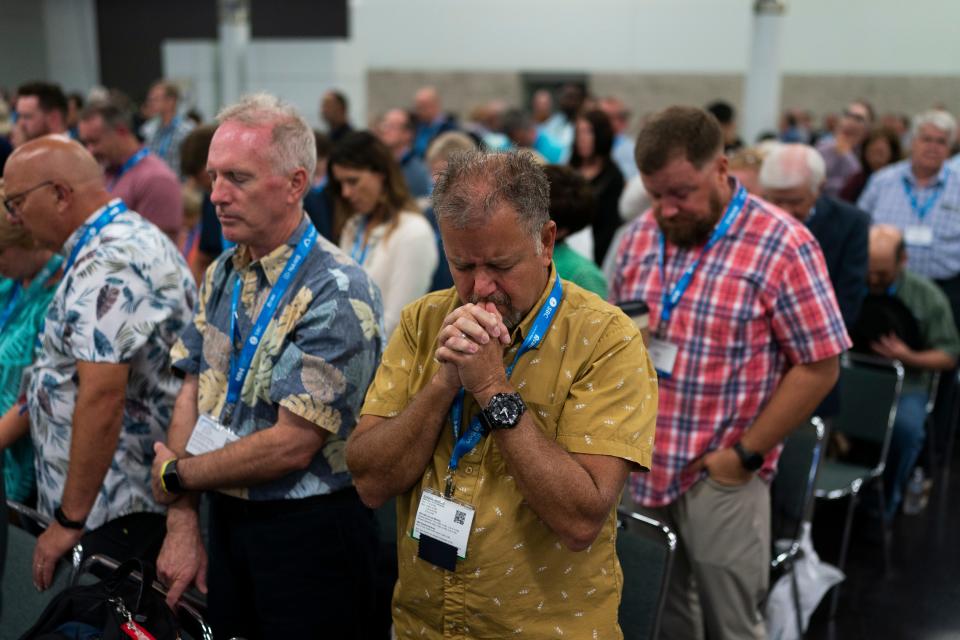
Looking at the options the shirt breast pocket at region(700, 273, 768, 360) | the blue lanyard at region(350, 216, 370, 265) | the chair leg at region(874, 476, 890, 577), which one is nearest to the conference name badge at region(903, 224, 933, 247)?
the chair leg at region(874, 476, 890, 577)

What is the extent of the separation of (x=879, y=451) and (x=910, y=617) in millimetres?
670

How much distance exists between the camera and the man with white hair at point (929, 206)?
5.02 m

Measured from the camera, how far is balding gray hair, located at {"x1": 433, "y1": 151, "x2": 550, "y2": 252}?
1379mm

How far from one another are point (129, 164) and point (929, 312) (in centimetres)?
395

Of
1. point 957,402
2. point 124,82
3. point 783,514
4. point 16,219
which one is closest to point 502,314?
point 16,219

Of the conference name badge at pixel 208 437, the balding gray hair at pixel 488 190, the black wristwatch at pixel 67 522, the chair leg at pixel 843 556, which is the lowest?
the chair leg at pixel 843 556

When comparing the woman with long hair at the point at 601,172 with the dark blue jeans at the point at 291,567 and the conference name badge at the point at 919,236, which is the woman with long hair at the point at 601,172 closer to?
the conference name badge at the point at 919,236

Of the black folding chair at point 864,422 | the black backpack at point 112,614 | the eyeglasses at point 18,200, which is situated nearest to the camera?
the black backpack at point 112,614

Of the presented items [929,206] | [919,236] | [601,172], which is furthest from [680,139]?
[929,206]

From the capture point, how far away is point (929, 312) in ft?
13.3

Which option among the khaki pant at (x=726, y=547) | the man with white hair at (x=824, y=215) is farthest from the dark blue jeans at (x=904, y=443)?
the khaki pant at (x=726, y=547)

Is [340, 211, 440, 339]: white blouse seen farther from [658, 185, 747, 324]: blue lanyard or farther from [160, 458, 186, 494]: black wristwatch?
[160, 458, 186, 494]: black wristwatch

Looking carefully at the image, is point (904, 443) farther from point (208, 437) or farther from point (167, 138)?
point (167, 138)

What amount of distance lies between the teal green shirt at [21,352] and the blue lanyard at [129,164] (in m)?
2.24
